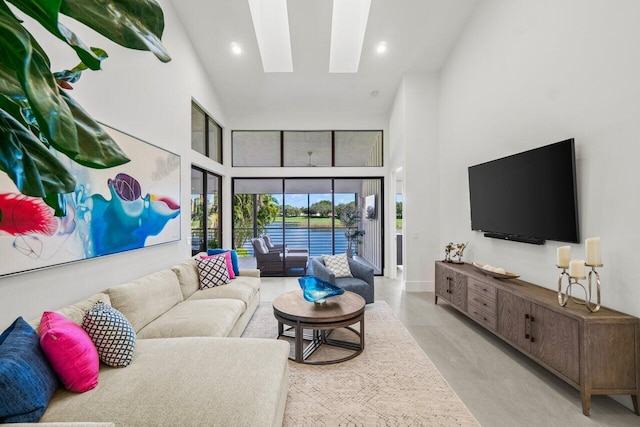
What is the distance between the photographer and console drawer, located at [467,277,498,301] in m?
3.03

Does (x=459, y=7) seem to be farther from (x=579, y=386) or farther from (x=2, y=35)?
(x=2, y=35)

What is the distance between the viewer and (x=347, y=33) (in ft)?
15.8

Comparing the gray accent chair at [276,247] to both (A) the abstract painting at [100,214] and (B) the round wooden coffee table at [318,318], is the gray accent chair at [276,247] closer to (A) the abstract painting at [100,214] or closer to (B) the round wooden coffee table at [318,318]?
(A) the abstract painting at [100,214]

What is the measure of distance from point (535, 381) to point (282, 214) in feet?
16.0

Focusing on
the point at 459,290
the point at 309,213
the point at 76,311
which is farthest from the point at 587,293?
the point at 309,213

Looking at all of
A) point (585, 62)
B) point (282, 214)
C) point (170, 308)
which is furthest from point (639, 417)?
point (282, 214)

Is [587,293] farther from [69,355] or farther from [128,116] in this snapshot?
[128,116]

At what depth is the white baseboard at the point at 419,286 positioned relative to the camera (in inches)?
200

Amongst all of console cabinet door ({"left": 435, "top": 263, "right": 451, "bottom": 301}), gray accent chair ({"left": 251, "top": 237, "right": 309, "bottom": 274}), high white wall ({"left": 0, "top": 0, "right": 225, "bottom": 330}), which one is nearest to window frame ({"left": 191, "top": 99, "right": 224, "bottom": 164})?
high white wall ({"left": 0, "top": 0, "right": 225, "bottom": 330})

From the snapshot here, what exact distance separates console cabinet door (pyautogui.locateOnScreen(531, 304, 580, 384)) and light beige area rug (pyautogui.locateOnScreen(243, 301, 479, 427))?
2.67 ft

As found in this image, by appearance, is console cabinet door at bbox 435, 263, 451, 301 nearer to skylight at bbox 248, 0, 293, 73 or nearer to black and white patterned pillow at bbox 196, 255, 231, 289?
black and white patterned pillow at bbox 196, 255, 231, 289

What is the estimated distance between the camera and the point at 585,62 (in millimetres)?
2375

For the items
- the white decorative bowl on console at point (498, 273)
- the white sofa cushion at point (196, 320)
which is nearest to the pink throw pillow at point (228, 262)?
the white sofa cushion at point (196, 320)

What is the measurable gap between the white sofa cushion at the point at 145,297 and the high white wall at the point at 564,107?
3.67 metres
